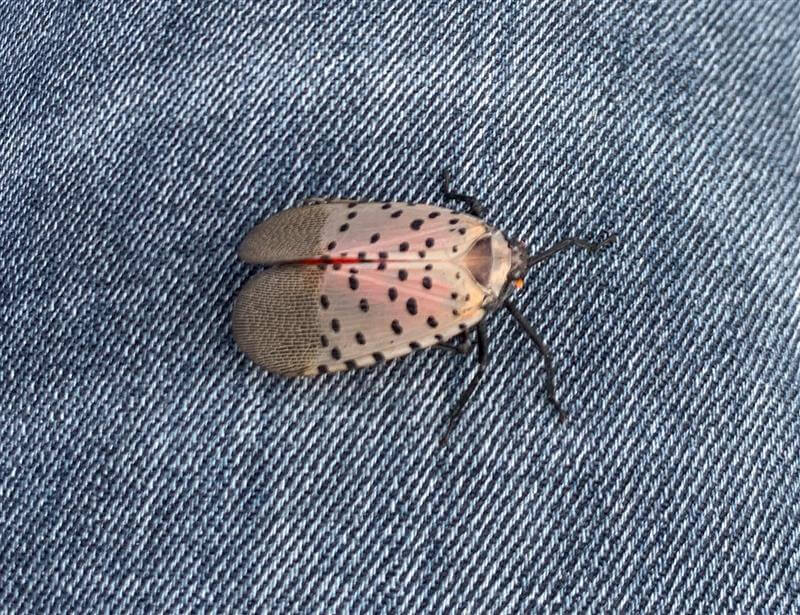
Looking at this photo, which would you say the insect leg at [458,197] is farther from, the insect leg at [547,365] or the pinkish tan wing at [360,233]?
the insect leg at [547,365]

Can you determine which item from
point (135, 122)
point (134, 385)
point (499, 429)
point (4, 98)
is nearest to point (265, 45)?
point (135, 122)

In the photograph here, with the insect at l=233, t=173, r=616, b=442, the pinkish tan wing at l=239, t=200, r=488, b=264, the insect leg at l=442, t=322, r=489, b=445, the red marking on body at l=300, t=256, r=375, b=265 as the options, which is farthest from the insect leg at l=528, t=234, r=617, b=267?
the red marking on body at l=300, t=256, r=375, b=265

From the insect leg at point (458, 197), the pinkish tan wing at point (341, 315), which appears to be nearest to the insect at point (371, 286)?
the pinkish tan wing at point (341, 315)

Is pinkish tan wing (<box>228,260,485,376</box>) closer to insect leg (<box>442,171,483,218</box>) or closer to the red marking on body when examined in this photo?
the red marking on body

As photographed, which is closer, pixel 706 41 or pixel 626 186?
pixel 626 186

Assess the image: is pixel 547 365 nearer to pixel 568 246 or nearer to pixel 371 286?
pixel 568 246

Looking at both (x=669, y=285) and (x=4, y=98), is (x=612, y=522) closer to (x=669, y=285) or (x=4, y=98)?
(x=669, y=285)
